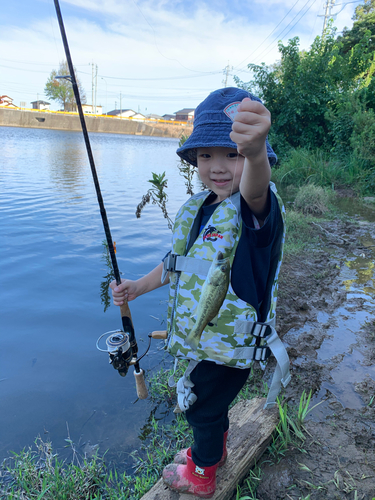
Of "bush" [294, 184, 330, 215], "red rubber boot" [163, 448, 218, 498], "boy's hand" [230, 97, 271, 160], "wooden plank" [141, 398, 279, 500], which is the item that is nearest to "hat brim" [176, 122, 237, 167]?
"boy's hand" [230, 97, 271, 160]

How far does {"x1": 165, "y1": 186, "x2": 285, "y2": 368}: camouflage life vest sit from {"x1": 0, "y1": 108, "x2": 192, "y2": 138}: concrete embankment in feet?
177

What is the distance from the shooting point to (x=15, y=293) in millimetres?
5410

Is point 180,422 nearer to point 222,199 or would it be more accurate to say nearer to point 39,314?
point 222,199

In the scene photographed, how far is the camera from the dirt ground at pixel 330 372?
81.0 inches

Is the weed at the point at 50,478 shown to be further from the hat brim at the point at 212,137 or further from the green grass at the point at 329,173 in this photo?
the green grass at the point at 329,173

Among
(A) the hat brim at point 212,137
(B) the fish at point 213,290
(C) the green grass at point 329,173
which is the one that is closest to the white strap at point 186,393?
(B) the fish at point 213,290

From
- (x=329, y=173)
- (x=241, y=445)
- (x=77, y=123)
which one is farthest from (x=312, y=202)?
(x=77, y=123)

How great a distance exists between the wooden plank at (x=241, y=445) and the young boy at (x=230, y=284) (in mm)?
96

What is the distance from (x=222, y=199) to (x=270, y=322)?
72cm

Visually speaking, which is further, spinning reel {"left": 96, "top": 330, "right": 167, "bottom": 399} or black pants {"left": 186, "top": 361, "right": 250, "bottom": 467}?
spinning reel {"left": 96, "top": 330, "right": 167, "bottom": 399}

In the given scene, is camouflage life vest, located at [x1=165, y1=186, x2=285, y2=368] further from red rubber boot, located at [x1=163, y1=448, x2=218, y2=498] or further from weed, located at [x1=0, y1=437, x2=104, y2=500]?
weed, located at [x1=0, y1=437, x2=104, y2=500]

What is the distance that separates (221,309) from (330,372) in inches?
83.4

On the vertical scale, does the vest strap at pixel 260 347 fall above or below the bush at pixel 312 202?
above

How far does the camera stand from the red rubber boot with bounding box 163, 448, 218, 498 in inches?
74.6
